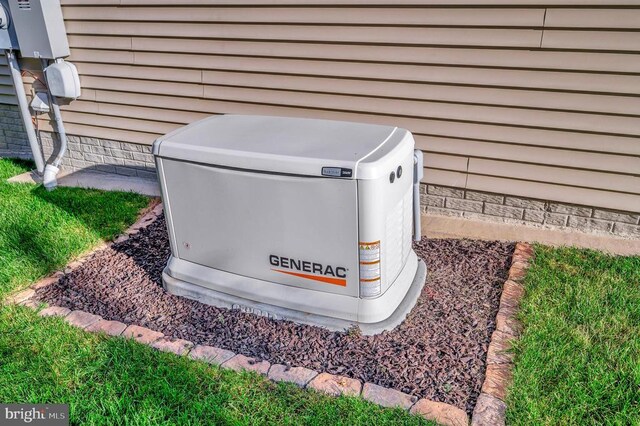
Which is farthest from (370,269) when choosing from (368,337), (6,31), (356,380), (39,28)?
(6,31)

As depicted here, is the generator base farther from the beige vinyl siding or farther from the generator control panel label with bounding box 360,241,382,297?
the beige vinyl siding

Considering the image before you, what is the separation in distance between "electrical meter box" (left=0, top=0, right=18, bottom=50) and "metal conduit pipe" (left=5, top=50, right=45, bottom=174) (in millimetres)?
77

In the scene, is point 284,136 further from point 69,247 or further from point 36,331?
point 69,247

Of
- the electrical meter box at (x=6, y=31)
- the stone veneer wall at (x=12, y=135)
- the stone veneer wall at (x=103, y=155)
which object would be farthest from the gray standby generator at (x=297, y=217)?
the stone veneer wall at (x=12, y=135)

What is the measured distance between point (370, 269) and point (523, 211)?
167 cm

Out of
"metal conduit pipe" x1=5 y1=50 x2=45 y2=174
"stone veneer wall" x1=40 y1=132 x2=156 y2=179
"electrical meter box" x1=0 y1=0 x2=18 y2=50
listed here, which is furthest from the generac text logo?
"electrical meter box" x1=0 y1=0 x2=18 y2=50

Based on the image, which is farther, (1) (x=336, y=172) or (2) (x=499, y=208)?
(2) (x=499, y=208)

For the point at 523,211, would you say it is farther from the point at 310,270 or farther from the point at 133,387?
the point at 133,387

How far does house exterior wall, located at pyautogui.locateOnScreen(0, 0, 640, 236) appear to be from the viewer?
10.5 ft

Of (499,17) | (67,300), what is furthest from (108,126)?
(499,17)

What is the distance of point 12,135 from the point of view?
5965 millimetres

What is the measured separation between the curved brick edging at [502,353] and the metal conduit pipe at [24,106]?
476cm

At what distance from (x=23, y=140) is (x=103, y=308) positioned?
3791 mm

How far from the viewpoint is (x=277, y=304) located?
292cm
